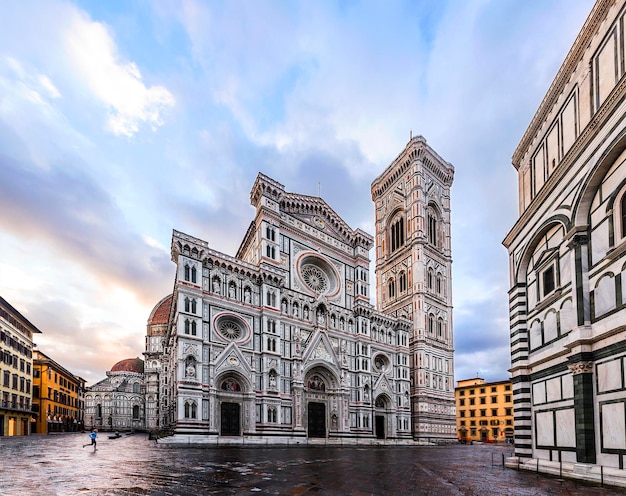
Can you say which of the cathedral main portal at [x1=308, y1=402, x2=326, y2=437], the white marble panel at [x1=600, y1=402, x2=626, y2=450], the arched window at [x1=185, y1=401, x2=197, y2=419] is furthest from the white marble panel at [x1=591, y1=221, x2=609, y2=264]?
the cathedral main portal at [x1=308, y1=402, x2=326, y2=437]

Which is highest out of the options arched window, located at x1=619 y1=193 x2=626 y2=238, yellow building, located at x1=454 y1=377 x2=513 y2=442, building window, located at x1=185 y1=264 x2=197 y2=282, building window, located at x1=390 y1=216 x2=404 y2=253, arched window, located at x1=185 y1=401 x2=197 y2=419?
building window, located at x1=390 y1=216 x2=404 y2=253

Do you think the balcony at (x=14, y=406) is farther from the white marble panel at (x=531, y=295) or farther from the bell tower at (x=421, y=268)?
the white marble panel at (x=531, y=295)

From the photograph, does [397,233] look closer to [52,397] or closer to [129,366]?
[52,397]

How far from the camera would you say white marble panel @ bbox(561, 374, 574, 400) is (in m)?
17.2

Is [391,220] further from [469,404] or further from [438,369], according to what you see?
[469,404]

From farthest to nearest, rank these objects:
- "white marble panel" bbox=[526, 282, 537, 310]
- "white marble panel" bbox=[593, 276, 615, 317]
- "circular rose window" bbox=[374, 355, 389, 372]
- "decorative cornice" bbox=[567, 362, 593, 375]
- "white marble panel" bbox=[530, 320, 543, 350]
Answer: "circular rose window" bbox=[374, 355, 389, 372] < "white marble panel" bbox=[526, 282, 537, 310] < "white marble panel" bbox=[530, 320, 543, 350] < "decorative cornice" bbox=[567, 362, 593, 375] < "white marble panel" bbox=[593, 276, 615, 317]

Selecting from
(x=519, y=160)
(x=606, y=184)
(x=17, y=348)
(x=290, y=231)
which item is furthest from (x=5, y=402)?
(x=606, y=184)

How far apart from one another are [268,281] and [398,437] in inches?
1084

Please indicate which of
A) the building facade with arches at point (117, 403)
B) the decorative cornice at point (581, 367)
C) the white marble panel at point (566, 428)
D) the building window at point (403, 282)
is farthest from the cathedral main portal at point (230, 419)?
the building facade with arches at point (117, 403)

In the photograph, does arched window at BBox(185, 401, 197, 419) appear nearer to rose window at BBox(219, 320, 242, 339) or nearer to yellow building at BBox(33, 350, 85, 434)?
rose window at BBox(219, 320, 242, 339)

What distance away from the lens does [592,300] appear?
1625cm

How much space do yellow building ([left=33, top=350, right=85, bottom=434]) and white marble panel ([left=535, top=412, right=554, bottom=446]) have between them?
239ft

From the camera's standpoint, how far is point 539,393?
20422mm

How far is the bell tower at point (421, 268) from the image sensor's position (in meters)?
67.2
